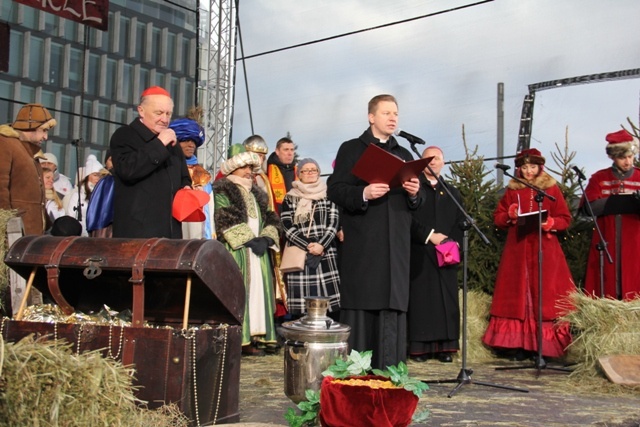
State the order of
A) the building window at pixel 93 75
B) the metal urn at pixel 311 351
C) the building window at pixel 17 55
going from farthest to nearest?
the building window at pixel 93 75
the building window at pixel 17 55
the metal urn at pixel 311 351

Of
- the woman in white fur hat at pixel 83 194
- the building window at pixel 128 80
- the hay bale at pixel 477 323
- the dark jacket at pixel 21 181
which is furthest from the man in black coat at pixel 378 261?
the building window at pixel 128 80

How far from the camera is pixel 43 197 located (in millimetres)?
6316

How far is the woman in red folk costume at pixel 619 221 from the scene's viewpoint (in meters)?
7.39

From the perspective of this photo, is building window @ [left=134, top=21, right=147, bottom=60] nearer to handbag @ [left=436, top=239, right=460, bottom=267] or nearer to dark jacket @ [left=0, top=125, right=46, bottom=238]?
dark jacket @ [left=0, top=125, right=46, bottom=238]

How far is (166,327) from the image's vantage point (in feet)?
13.1

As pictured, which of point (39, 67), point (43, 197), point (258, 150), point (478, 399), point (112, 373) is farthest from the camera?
point (39, 67)

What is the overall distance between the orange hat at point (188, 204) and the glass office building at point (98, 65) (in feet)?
34.0

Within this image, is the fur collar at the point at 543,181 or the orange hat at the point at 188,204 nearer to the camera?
the orange hat at the point at 188,204

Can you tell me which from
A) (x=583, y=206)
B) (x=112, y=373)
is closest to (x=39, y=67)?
(x=583, y=206)

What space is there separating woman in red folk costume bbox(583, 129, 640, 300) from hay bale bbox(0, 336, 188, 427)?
18.2 ft

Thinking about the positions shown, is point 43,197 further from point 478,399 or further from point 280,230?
point 478,399

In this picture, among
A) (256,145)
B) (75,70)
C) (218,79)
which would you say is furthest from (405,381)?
(75,70)

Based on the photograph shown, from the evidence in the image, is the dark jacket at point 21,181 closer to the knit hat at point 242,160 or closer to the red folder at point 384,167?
the knit hat at point 242,160

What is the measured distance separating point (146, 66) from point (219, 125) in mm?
8110
